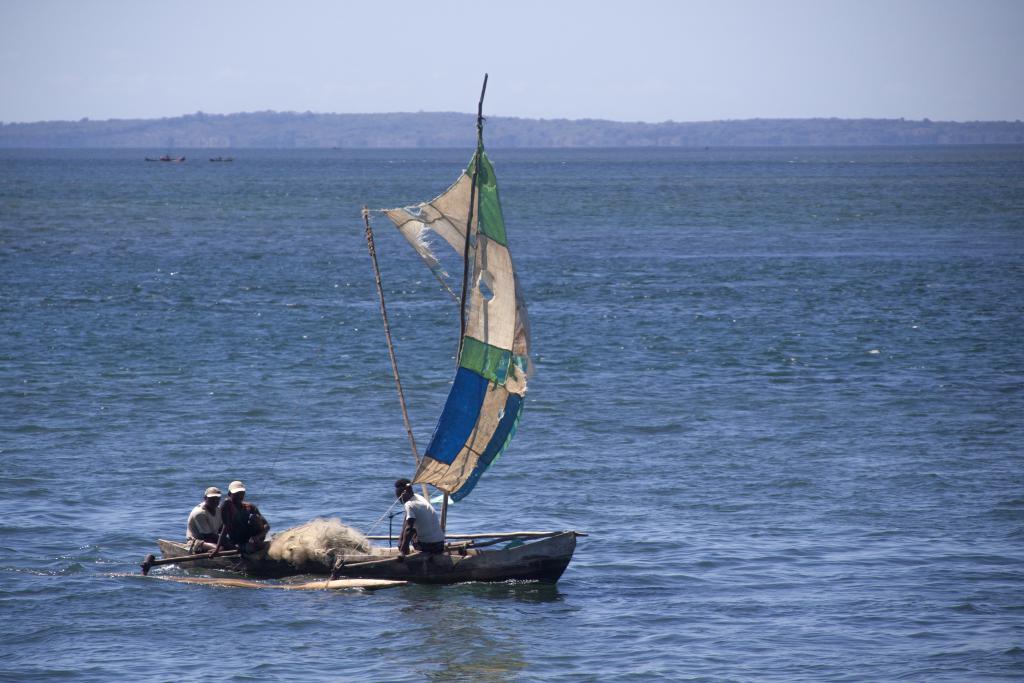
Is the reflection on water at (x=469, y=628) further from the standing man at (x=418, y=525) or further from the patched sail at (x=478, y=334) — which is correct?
the patched sail at (x=478, y=334)

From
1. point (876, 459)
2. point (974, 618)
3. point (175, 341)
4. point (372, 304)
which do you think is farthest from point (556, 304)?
point (974, 618)

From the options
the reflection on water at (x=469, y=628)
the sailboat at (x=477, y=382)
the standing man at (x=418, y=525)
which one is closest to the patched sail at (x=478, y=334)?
the sailboat at (x=477, y=382)

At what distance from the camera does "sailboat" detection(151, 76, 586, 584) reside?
2162cm

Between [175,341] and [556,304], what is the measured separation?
17.2 metres

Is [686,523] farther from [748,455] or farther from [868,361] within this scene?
[868,361]

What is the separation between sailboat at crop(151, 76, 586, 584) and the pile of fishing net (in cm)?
11

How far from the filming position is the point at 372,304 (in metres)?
59.2

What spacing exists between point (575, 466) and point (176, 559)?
1041 centimetres

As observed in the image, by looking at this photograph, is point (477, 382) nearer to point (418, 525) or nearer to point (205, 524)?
point (418, 525)

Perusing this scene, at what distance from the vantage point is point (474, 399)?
2277 centimetres

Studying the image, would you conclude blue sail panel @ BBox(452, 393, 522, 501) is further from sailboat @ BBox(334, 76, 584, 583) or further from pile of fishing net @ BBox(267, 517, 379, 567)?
pile of fishing net @ BBox(267, 517, 379, 567)

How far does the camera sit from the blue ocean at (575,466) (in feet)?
64.1

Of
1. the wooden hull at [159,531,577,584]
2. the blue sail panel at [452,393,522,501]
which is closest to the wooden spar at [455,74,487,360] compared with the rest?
the blue sail panel at [452,393,522,501]

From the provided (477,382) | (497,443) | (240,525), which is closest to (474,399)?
(477,382)
